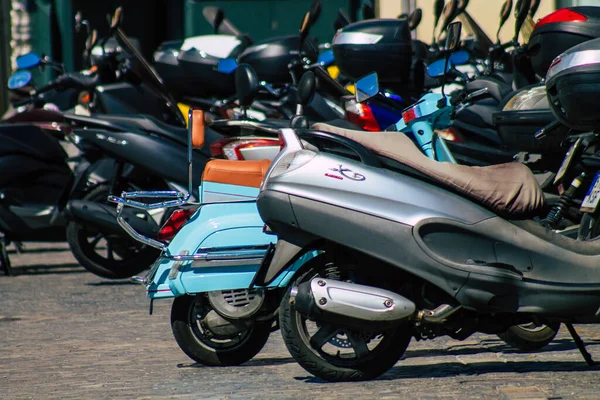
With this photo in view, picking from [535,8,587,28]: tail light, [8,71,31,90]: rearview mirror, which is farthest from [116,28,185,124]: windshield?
[535,8,587,28]: tail light

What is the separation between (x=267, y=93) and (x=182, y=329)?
147 inches

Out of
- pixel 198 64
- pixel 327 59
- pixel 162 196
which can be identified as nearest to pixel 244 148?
pixel 162 196

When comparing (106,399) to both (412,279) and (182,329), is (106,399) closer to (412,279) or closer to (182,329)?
(182,329)

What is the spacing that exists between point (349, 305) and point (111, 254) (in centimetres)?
379

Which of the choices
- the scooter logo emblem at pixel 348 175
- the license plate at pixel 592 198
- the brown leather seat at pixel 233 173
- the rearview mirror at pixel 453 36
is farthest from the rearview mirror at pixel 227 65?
the license plate at pixel 592 198

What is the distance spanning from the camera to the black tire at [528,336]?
567 centimetres

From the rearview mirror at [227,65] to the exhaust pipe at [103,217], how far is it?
5.54ft

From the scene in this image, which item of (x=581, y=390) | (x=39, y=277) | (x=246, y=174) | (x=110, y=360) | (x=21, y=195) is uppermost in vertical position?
(x=246, y=174)

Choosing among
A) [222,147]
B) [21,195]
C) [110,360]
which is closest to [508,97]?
[222,147]

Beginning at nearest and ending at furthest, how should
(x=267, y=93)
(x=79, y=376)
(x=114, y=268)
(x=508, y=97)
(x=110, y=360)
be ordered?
(x=79, y=376) < (x=110, y=360) < (x=508, y=97) < (x=114, y=268) < (x=267, y=93)

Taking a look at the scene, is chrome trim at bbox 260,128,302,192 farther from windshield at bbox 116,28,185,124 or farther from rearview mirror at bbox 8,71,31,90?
rearview mirror at bbox 8,71,31,90

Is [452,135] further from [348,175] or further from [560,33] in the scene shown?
[348,175]

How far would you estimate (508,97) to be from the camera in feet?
21.7

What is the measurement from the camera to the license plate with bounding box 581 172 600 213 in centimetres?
499
